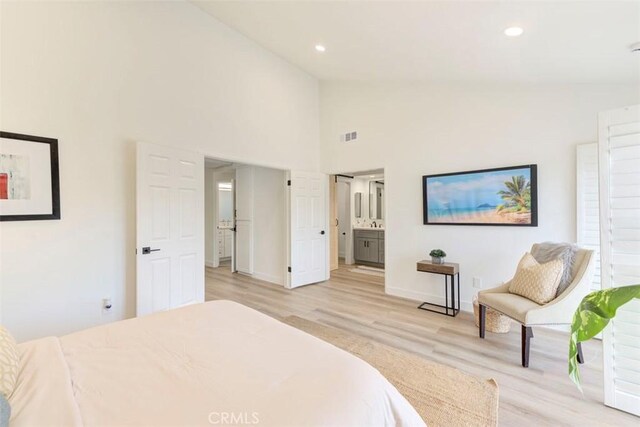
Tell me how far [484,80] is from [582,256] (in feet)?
7.07

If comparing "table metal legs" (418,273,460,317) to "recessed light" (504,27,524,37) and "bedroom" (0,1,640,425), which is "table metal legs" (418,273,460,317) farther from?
"recessed light" (504,27,524,37)

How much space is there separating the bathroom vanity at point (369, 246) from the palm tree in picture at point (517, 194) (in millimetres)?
3320

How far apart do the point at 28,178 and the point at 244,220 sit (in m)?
3.55

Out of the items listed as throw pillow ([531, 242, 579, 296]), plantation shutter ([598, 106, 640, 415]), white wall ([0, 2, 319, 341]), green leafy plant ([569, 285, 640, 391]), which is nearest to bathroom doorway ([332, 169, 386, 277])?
white wall ([0, 2, 319, 341])

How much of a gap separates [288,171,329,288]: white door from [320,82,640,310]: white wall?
21.9 inches

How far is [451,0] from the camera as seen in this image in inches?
85.7

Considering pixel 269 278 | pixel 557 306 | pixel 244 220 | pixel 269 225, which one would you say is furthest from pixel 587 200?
pixel 244 220

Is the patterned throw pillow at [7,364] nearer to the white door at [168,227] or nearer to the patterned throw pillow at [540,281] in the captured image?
the white door at [168,227]

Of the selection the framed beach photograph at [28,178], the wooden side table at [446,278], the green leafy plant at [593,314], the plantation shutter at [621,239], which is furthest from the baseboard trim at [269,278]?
the green leafy plant at [593,314]

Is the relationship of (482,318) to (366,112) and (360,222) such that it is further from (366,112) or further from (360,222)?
(360,222)

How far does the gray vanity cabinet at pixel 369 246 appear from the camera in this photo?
656 cm

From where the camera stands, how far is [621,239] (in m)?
1.79

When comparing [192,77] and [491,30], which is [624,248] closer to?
[491,30]

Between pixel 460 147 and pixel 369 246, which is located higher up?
pixel 460 147
